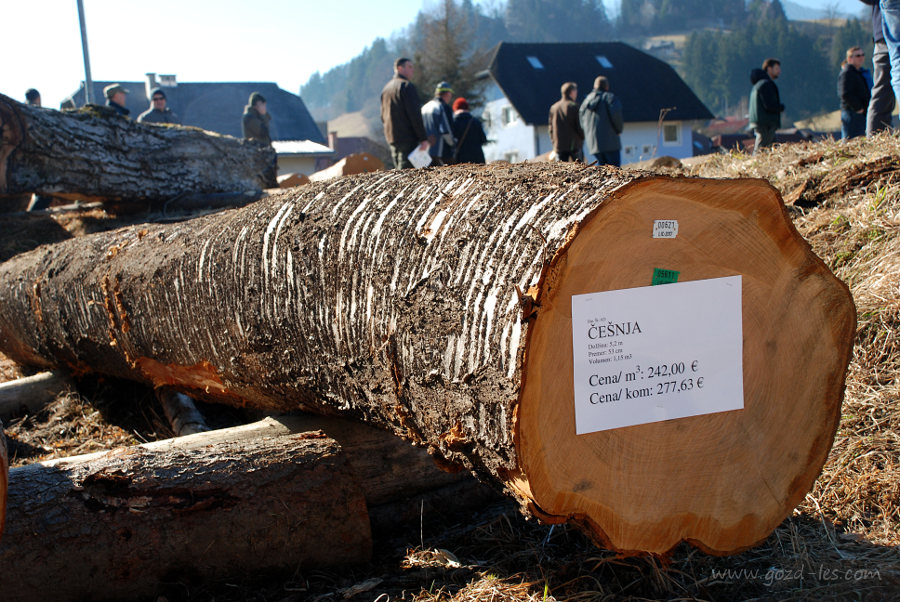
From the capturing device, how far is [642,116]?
39531 millimetres

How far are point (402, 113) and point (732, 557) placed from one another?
22.9ft

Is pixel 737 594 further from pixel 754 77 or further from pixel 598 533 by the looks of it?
pixel 754 77

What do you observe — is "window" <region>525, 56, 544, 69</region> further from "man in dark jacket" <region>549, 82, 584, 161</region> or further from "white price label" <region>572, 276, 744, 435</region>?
"white price label" <region>572, 276, 744, 435</region>

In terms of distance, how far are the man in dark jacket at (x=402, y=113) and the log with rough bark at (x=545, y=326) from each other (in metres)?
5.97

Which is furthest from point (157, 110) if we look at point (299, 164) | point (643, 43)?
point (643, 43)

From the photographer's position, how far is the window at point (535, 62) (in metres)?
41.7

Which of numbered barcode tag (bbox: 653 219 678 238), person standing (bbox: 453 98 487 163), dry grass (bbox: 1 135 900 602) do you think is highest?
person standing (bbox: 453 98 487 163)

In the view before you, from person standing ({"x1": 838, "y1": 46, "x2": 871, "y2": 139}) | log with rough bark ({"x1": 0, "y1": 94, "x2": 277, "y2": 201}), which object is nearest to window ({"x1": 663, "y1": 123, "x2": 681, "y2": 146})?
person standing ({"x1": 838, "y1": 46, "x2": 871, "y2": 139})

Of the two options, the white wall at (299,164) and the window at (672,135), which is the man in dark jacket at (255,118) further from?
the window at (672,135)

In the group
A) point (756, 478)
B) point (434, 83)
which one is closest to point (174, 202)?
point (756, 478)

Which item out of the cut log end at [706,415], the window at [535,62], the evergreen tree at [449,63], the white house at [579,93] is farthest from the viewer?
the window at [535,62]

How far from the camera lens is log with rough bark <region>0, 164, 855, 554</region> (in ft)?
6.09

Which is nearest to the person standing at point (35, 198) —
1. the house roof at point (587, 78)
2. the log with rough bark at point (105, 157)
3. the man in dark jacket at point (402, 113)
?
the log with rough bark at point (105, 157)

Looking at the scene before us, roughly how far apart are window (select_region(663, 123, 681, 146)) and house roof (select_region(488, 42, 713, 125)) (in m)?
0.72
